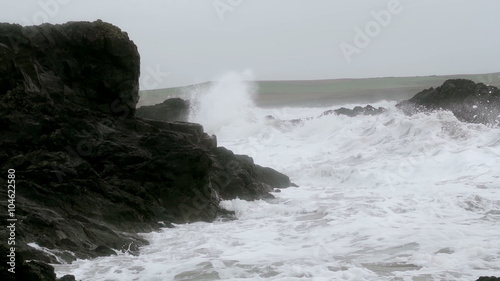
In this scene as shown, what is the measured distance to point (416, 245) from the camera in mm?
8953

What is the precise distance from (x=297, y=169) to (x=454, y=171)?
4909 millimetres

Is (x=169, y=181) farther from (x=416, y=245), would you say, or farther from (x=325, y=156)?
(x=325, y=156)

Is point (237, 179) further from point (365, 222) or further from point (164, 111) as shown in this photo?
point (164, 111)

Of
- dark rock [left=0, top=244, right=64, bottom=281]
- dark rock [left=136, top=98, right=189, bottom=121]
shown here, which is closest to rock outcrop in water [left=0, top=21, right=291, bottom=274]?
dark rock [left=0, top=244, right=64, bottom=281]

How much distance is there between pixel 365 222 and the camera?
10.8 meters

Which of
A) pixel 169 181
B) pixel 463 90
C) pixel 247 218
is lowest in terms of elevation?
pixel 247 218

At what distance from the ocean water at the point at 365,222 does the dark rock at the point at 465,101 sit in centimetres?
168

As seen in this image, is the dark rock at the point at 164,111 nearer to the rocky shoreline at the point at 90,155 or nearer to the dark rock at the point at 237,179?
the dark rock at the point at 237,179

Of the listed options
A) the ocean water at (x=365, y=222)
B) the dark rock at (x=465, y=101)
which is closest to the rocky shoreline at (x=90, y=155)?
the ocean water at (x=365, y=222)

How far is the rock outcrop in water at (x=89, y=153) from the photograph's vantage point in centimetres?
906

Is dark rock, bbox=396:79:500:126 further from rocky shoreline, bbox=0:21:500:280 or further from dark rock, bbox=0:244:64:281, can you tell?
dark rock, bbox=0:244:64:281

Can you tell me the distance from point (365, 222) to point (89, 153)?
4.67 metres

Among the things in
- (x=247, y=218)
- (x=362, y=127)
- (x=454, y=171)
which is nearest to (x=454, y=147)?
(x=454, y=171)

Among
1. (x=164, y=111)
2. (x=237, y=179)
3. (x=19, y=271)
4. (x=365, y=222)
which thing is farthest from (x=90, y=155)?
(x=164, y=111)
